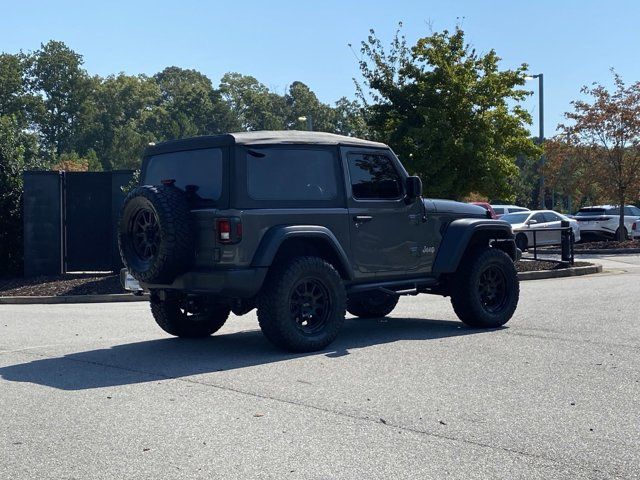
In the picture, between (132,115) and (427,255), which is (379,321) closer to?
(427,255)

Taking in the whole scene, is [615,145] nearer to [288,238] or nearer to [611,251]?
[611,251]

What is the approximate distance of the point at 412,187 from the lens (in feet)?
33.5

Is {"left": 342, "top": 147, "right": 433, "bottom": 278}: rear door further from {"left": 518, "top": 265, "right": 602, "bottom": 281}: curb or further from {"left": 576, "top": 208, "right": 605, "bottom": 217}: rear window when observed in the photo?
{"left": 576, "top": 208, "right": 605, "bottom": 217}: rear window

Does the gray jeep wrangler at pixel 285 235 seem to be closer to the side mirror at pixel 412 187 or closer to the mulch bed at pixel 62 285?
the side mirror at pixel 412 187

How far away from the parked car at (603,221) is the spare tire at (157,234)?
27.0m

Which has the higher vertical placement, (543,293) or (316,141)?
(316,141)

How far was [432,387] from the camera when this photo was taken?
23.7 feet

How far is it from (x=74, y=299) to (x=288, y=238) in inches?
354

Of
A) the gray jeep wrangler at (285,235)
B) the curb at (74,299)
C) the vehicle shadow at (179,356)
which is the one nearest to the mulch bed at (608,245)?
the curb at (74,299)

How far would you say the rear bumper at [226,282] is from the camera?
857 centimetres

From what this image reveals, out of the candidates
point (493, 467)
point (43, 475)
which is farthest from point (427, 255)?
point (43, 475)

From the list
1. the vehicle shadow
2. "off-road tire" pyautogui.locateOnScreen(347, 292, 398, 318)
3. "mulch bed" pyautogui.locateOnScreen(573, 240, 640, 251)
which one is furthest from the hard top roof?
"mulch bed" pyautogui.locateOnScreen(573, 240, 640, 251)

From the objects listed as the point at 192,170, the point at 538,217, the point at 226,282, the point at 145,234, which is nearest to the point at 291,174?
the point at 192,170

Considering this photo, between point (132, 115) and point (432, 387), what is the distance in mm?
110461
